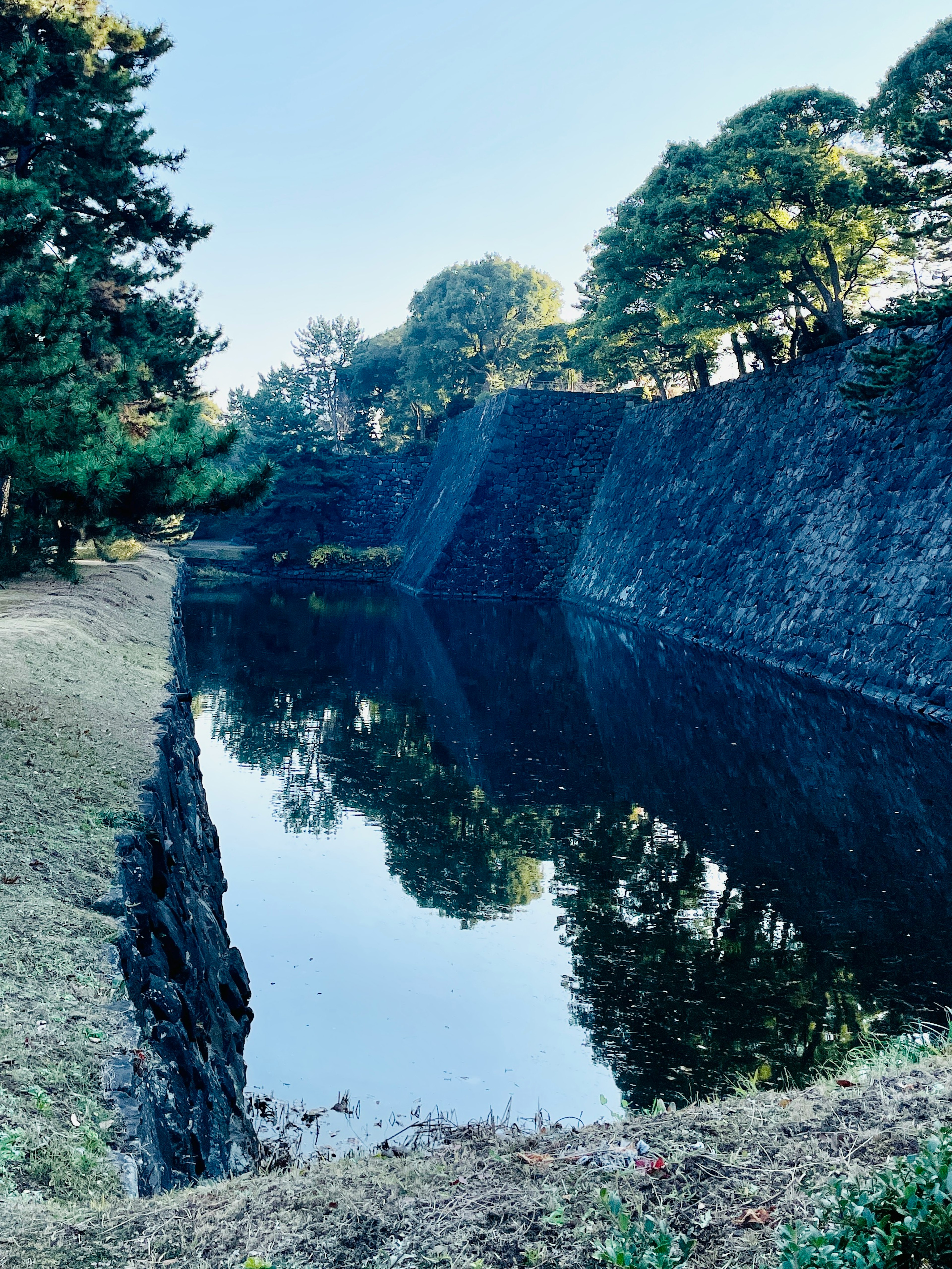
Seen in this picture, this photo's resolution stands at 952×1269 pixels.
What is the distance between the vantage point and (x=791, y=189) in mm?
17953

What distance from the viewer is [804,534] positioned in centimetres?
1684

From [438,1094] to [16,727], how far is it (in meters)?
3.76

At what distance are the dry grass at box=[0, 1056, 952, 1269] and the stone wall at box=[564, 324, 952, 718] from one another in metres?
9.54

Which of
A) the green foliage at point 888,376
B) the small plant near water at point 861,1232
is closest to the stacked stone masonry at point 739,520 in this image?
the green foliage at point 888,376

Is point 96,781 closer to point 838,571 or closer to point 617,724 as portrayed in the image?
point 617,724

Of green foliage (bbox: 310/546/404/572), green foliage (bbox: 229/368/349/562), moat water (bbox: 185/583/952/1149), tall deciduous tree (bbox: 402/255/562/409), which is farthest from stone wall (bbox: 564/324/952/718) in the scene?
tall deciduous tree (bbox: 402/255/562/409)

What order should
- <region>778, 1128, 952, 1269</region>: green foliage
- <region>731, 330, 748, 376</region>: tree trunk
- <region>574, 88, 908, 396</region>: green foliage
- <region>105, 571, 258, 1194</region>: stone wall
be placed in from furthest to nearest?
<region>731, 330, 748, 376</region>: tree trunk → <region>574, 88, 908, 396</region>: green foliage → <region>105, 571, 258, 1194</region>: stone wall → <region>778, 1128, 952, 1269</region>: green foliage

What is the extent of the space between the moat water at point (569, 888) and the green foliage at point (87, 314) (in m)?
3.27

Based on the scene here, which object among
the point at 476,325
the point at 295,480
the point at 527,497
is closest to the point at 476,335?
the point at 476,325

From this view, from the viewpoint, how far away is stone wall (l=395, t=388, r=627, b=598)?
30.7 metres

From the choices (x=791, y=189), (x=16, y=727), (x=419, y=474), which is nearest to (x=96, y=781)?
(x=16, y=727)

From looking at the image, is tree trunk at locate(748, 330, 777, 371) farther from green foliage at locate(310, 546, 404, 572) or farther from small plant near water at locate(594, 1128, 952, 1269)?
small plant near water at locate(594, 1128, 952, 1269)

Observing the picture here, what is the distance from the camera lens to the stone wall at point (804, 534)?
1317 cm

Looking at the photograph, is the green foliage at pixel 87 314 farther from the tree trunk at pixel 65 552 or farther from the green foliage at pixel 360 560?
the green foliage at pixel 360 560
